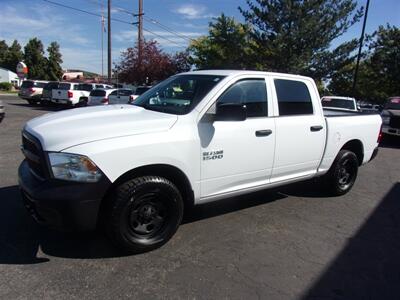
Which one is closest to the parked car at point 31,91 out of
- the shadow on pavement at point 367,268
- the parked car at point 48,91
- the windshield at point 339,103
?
the parked car at point 48,91

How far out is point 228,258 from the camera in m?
3.83

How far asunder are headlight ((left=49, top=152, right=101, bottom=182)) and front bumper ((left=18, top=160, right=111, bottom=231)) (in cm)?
5

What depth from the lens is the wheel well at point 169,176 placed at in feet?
11.8

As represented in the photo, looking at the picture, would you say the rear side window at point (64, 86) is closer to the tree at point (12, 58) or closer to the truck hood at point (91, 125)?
the truck hood at point (91, 125)

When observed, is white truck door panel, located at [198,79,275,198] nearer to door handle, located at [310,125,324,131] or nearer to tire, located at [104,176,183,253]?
tire, located at [104,176,183,253]

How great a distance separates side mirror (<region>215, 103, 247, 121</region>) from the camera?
396 cm

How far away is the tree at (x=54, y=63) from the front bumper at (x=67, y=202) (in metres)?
78.7

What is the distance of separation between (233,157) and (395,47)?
28.4 metres

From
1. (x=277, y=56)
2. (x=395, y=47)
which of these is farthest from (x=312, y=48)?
(x=395, y=47)

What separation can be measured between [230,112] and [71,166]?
167cm

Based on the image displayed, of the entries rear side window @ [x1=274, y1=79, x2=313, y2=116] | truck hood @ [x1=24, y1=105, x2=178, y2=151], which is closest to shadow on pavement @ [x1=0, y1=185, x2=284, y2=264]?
truck hood @ [x1=24, y1=105, x2=178, y2=151]

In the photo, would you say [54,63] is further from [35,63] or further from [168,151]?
[168,151]

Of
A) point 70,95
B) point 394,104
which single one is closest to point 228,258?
point 394,104

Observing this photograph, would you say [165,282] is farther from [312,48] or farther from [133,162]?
[312,48]
